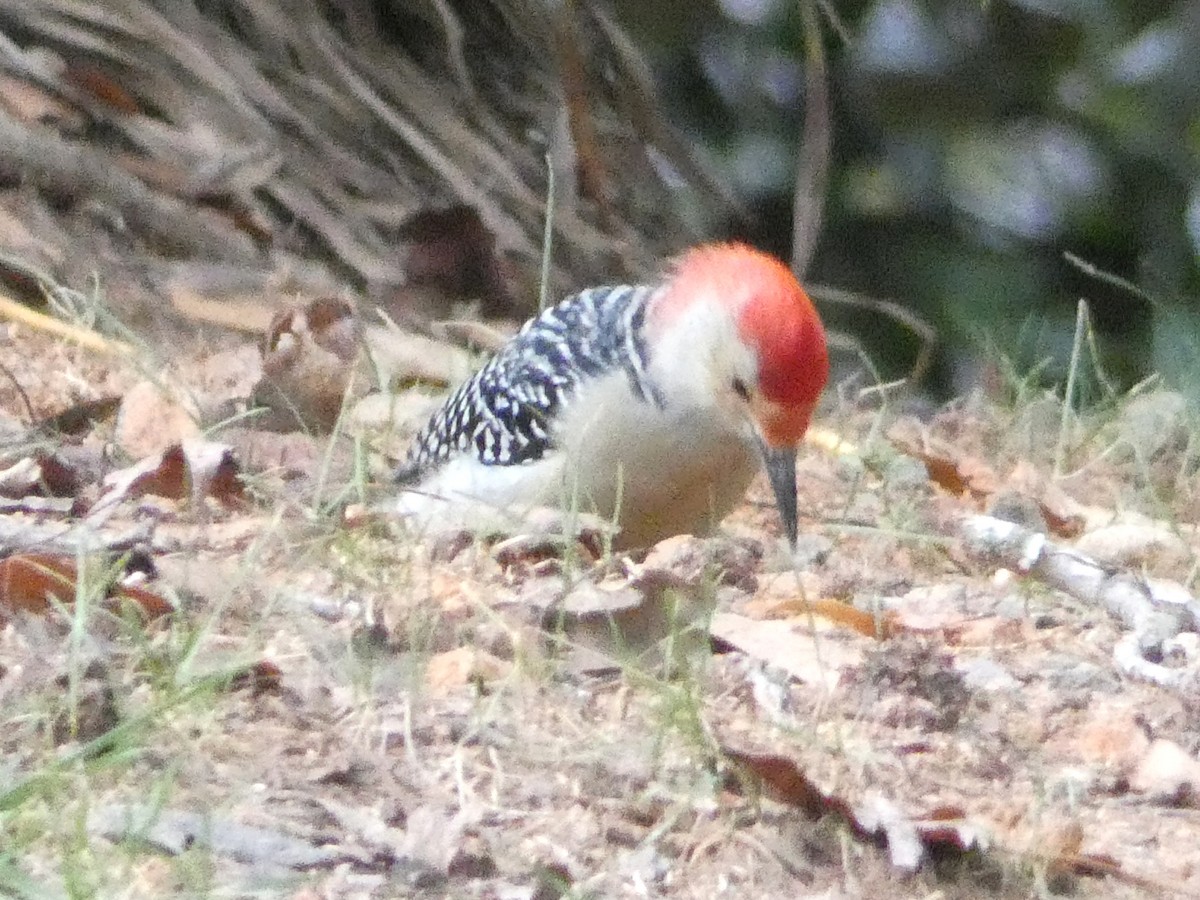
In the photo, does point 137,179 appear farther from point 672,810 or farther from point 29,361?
point 672,810

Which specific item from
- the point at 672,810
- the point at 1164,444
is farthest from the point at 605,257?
the point at 672,810

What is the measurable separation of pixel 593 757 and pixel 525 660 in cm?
30

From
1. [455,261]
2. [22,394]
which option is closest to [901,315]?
[455,261]

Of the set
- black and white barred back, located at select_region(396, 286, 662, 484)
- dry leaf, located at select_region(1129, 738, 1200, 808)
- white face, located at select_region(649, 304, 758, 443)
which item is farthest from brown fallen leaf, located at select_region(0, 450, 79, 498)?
dry leaf, located at select_region(1129, 738, 1200, 808)

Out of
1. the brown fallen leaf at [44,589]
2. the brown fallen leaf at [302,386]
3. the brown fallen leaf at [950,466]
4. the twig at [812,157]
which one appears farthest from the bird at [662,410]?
the twig at [812,157]

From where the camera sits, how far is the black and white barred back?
3.58m

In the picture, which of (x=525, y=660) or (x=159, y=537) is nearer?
(x=525, y=660)

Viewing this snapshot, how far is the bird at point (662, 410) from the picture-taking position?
3266 millimetres

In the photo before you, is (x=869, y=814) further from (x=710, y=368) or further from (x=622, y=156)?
(x=622, y=156)

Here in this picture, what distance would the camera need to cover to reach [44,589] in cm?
261

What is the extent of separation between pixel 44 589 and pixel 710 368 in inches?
49.0

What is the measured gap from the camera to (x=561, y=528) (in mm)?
3229

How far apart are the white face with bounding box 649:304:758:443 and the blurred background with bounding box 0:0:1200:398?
186cm

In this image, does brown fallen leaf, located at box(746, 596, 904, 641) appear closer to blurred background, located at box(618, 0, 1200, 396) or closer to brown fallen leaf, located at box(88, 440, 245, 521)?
brown fallen leaf, located at box(88, 440, 245, 521)
